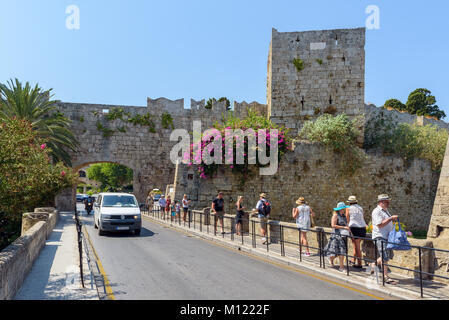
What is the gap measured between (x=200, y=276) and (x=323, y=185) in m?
17.3

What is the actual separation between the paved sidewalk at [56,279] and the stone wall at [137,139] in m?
21.0

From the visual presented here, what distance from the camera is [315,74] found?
85.8 ft

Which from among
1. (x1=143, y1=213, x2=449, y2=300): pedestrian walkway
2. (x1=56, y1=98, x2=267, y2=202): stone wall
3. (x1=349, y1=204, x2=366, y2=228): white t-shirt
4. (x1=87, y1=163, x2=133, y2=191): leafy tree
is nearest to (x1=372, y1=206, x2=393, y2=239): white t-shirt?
(x1=143, y1=213, x2=449, y2=300): pedestrian walkway

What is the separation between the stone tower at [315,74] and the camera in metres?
25.9

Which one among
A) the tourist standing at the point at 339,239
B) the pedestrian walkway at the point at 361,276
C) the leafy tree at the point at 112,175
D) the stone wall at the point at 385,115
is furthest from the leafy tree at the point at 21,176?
the leafy tree at the point at 112,175

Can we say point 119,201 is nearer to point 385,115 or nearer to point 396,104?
point 385,115

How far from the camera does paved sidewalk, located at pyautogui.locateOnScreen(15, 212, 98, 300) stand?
636 cm

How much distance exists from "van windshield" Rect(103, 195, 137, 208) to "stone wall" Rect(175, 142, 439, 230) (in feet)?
20.8

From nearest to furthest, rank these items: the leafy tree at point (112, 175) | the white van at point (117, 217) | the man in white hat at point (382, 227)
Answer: the man in white hat at point (382, 227)
the white van at point (117, 217)
the leafy tree at point (112, 175)

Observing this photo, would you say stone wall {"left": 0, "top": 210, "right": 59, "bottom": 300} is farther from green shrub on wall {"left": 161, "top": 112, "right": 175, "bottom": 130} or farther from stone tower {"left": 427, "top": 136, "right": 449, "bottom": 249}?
green shrub on wall {"left": 161, "top": 112, "right": 175, "bottom": 130}

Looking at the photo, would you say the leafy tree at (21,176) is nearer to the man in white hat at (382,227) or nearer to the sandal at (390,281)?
the man in white hat at (382,227)

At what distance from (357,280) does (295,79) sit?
20.5m

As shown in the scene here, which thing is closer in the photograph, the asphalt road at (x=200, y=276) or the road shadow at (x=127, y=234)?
the asphalt road at (x=200, y=276)

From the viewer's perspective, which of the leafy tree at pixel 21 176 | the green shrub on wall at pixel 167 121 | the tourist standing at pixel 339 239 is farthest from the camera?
the green shrub on wall at pixel 167 121
